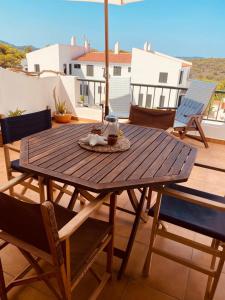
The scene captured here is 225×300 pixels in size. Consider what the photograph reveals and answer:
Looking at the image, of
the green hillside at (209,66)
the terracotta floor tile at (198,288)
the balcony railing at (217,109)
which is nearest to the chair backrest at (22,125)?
the terracotta floor tile at (198,288)

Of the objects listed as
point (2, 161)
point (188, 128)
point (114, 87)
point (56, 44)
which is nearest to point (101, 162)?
point (2, 161)

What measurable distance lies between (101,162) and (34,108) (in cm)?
394

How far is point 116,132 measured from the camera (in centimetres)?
170

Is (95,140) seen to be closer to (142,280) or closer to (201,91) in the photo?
(142,280)

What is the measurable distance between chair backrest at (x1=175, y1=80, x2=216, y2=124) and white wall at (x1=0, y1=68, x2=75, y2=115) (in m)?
2.51

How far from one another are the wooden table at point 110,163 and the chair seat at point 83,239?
203 mm

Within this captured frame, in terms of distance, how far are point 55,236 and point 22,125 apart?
1411 mm

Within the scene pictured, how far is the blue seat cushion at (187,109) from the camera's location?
389cm

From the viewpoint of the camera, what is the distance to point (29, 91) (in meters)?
4.65

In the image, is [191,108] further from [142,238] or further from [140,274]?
[140,274]

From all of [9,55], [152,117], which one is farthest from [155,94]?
[9,55]

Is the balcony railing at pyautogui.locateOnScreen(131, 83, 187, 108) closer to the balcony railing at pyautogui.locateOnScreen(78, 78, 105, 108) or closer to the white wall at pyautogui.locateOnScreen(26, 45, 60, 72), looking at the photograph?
the balcony railing at pyautogui.locateOnScreen(78, 78, 105, 108)

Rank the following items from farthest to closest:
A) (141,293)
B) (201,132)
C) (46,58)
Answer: (46,58)
(201,132)
(141,293)

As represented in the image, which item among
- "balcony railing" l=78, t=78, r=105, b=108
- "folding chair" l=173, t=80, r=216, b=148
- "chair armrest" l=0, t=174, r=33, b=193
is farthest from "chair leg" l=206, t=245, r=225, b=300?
"balcony railing" l=78, t=78, r=105, b=108
